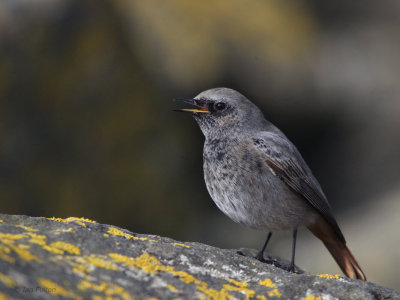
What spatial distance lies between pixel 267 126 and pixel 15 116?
13.3 feet

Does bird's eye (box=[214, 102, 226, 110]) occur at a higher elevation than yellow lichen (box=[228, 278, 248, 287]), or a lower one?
higher

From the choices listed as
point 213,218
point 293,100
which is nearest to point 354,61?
point 293,100

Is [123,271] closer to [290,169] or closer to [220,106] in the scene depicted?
[290,169]

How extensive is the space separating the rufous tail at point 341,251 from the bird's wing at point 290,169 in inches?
3.7

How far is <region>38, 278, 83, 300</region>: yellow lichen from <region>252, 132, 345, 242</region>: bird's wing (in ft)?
10.0

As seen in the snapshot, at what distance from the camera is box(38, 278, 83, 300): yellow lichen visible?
8.88 ft

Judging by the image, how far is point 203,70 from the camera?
9.81 meters

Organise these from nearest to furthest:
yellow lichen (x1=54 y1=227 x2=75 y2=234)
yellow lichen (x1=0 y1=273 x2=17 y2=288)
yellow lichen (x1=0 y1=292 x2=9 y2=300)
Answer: yellow lichen (x1=0 y1=292 x2=9 y2=300)
yellow lichen (x1=0 y1=273 x2=17 y2=288)
yellow lichen (x1=54 y1=227 x2=75 y2=234)

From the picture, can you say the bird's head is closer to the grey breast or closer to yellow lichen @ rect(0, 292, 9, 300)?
the grey breast

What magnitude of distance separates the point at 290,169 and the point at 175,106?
3.95 metres

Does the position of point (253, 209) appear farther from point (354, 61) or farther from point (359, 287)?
point (354, 61)

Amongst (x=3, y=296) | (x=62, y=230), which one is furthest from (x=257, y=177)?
(x=3, y=296)

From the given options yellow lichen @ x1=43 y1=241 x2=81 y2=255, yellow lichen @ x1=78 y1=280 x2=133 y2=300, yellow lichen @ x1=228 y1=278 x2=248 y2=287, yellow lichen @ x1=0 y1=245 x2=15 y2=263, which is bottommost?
yellow lichen @ x1=228 y1=278 x2=248 y2=287

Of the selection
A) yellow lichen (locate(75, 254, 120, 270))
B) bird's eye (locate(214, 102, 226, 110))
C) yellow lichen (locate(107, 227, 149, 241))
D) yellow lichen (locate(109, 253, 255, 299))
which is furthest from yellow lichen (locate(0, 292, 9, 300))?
bird's eye (locate(214, 102, 226, 110))
